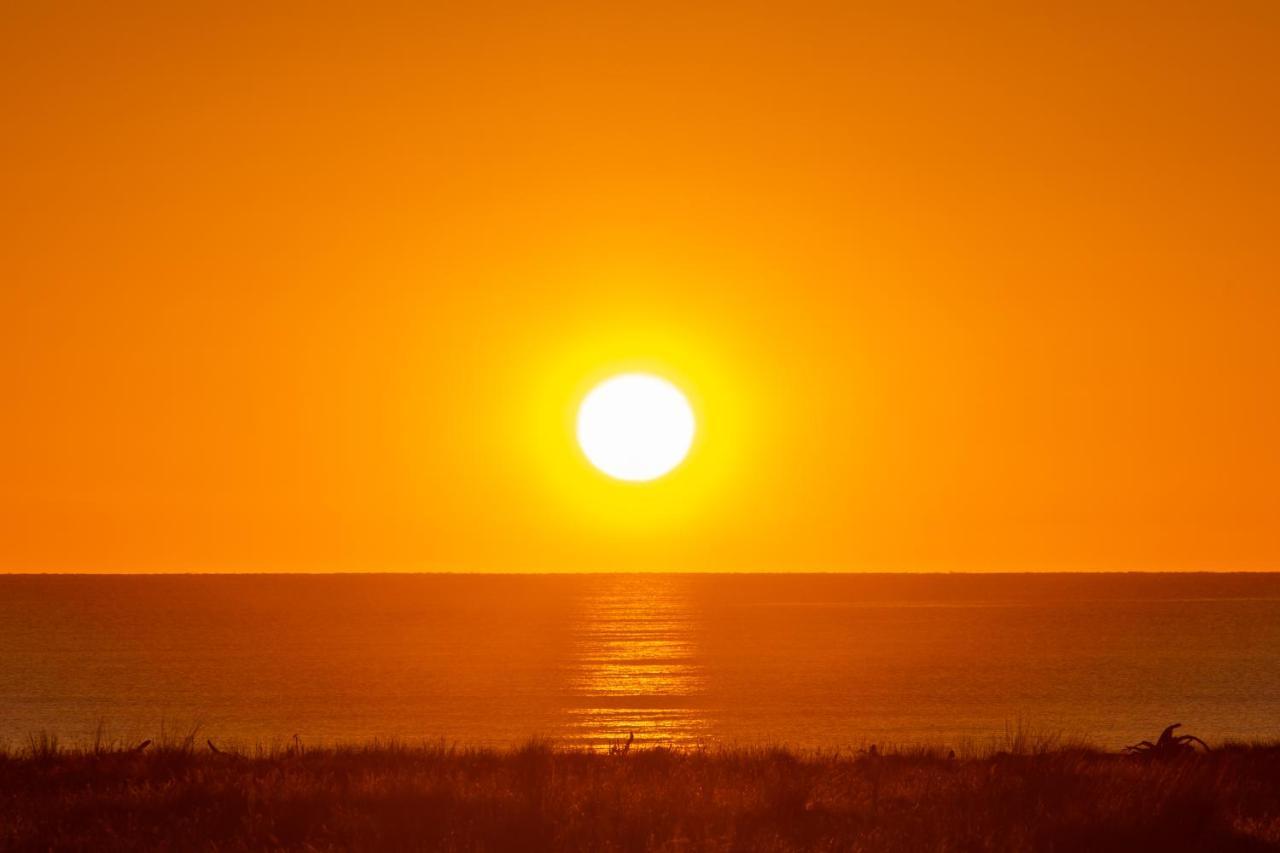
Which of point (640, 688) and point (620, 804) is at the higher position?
point (640, 688)

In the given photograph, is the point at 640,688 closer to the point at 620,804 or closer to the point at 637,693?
the point at 637,693

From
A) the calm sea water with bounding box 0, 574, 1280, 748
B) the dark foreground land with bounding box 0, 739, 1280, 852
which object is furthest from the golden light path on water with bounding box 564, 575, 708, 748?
the dark foreground land with bounding box 0, 739, 1280, 852

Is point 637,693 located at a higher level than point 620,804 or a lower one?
higher

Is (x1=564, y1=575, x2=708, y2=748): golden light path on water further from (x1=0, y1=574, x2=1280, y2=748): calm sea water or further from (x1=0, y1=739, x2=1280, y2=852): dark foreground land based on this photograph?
(x1=0, y1=739, x2=1280, y2=852): dark foreground land

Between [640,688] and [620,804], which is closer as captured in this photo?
[620,804]

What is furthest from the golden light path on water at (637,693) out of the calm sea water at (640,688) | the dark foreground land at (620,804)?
the dark foreground land at (620,804)

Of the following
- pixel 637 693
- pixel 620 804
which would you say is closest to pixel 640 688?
pixel 637 693

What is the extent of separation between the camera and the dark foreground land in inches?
674

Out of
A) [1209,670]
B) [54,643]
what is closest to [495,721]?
[1209,670]

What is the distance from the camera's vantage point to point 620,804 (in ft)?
61.7

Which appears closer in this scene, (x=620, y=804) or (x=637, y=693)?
(x=620, y=804)

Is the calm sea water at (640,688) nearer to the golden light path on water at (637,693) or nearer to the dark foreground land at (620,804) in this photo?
the golden light path on water at (637,693)

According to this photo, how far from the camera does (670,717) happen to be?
88188mm

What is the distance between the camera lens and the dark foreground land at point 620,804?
17125 mm
